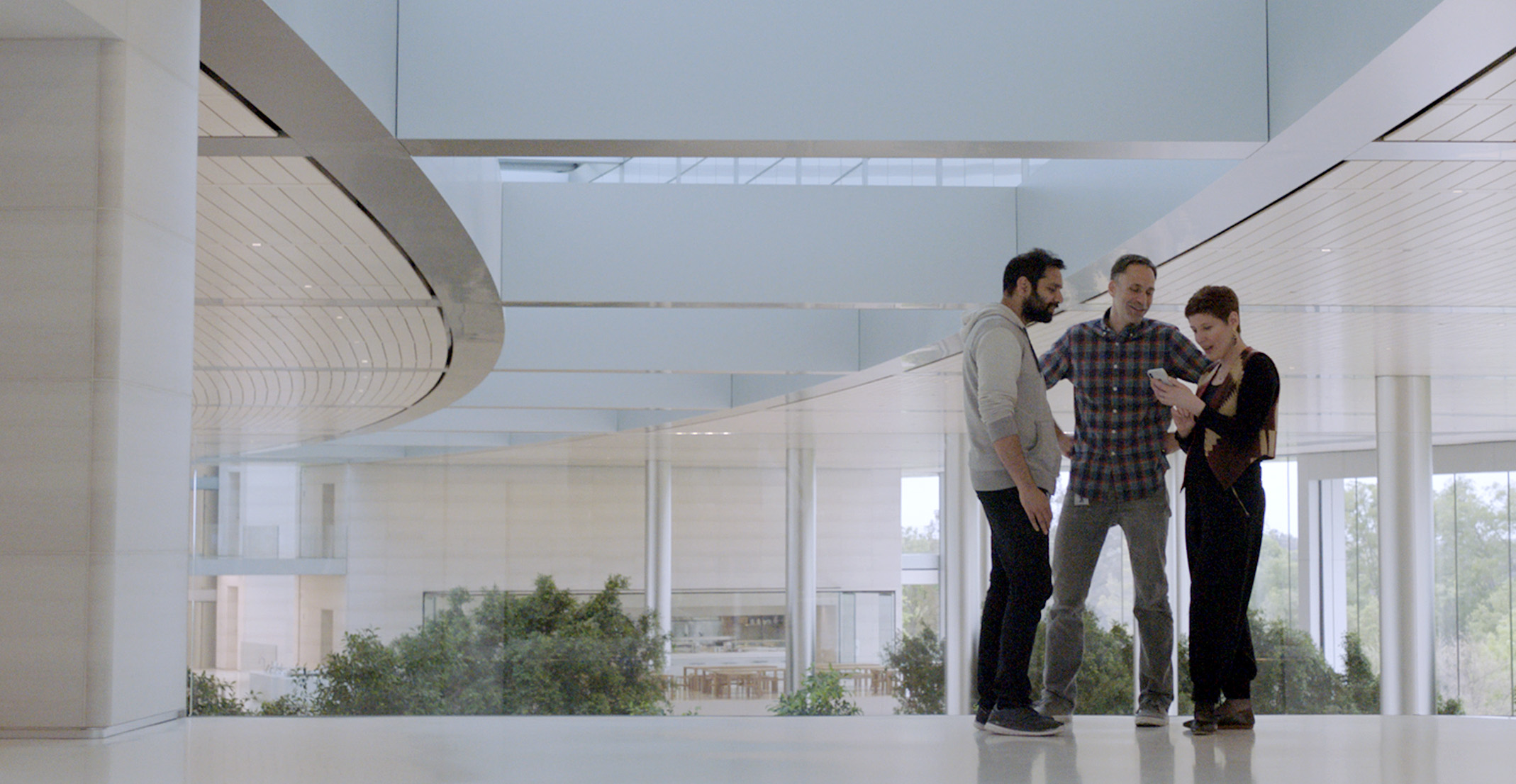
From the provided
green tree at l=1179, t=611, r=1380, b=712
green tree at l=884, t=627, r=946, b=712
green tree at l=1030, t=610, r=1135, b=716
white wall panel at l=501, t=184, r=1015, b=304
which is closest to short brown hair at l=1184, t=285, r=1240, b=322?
white wall panel at l=501, t=184, r=1015, b=304

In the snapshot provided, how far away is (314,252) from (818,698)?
11.6 m

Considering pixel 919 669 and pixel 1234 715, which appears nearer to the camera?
pixel 1234 715

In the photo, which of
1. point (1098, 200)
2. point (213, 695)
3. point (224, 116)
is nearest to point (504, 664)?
point (213, 695)

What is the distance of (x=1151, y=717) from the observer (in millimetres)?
Result: 4246

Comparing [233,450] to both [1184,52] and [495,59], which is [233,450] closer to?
[495,59]

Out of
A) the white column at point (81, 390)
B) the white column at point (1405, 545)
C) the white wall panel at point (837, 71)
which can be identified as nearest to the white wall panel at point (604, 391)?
the white column at point (1405, 545)

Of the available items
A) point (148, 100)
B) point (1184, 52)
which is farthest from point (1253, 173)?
point (148, 100)

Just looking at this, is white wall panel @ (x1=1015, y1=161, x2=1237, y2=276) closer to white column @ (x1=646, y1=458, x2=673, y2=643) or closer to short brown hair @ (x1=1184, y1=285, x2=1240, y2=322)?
short brown hair @ (x1=1184, y1=285, x2=1240, y2=322)

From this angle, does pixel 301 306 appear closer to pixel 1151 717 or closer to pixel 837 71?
pixel 837 71

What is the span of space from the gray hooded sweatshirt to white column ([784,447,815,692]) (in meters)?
14.2

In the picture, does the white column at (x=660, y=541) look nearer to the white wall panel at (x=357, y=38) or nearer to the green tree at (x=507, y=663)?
the green tree at (x=507, y=663)

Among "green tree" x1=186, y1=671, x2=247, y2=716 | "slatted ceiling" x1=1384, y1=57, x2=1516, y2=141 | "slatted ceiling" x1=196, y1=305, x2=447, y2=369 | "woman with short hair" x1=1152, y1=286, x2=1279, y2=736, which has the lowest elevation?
"green tree" x1=186, y1=671, x2=247, y2=716

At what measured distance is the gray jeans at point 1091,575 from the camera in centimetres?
424

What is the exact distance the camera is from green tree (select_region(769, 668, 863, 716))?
58.5 feet
